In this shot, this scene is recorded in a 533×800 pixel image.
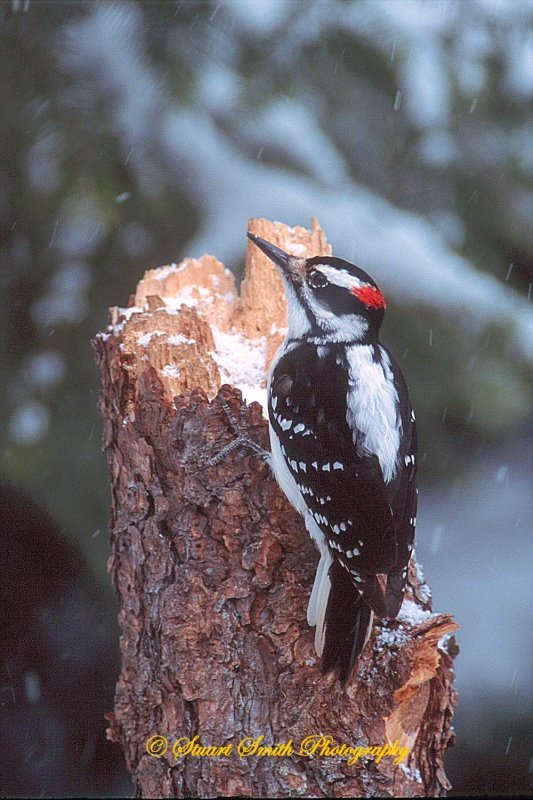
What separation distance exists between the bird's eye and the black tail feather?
88 cm

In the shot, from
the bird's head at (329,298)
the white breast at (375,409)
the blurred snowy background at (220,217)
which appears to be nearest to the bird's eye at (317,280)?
the bird's head at (329,298)

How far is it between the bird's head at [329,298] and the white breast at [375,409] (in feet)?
0.38

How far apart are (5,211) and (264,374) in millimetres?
1108

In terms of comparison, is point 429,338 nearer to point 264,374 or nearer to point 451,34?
point 264,374

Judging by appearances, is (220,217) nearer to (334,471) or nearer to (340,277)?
(340,277)

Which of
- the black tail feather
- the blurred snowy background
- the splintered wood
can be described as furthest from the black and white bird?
the blurred snowy background

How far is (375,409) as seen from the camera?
2.11 metres

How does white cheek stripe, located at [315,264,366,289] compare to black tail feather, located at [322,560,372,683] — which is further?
white cheek stripe, located at [315,264,366,289]

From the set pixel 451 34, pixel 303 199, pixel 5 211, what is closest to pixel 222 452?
pixel 5 211

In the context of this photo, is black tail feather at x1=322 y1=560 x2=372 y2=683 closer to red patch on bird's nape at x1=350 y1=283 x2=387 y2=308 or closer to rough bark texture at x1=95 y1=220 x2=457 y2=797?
rough bark texture at x1=95 y1=220 x2=457 y2=797

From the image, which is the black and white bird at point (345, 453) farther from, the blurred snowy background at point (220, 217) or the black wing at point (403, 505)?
the blurred snowy background at point (220, 217)

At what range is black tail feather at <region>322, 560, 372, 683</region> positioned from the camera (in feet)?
6.20

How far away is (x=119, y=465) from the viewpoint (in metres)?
2.14

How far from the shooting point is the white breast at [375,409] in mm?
2055
